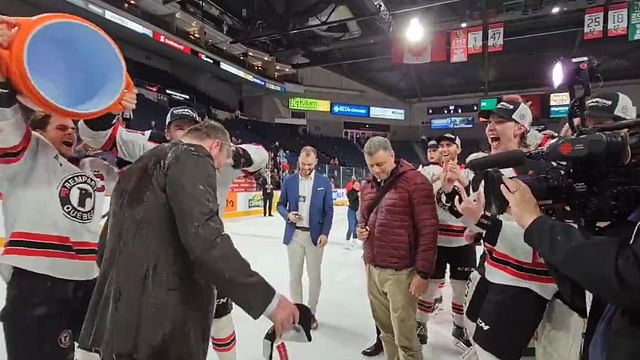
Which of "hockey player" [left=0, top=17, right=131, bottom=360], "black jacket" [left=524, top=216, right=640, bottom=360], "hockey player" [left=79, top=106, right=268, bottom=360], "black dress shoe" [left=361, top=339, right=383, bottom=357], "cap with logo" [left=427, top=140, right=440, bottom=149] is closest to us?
"black jacket" [left=524, top=216, right=640, bottom=360]

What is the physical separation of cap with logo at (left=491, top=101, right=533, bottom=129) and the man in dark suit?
1448 mm

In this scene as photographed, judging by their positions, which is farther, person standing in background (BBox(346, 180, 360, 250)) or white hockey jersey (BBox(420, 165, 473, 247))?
person standing in background (BBox(346, 180, 360, 250))

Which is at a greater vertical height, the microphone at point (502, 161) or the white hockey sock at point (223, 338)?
the microphone at point (502, 161)

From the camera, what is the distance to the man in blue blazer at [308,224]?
3.20 metres

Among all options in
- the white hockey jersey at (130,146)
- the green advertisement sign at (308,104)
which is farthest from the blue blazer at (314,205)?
the green advertisement sign at (308,104)

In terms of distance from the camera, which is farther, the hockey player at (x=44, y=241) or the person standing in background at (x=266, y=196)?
the person standing in background at (x=266, y=196)

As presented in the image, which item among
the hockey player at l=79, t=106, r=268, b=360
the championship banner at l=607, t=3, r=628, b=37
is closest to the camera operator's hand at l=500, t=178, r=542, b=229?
the hockey player at l=79, t=106, r=268, b=360

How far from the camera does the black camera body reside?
792 mm

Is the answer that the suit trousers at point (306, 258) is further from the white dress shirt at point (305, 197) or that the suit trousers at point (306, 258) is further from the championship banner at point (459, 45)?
the championship banner at point (459, 45)

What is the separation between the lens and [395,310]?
6.35 feet

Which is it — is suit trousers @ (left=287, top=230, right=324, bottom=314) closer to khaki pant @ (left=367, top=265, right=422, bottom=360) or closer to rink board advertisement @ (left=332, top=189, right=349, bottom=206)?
khaki pant @ (left=367, top=265, right=422, bottom=360)

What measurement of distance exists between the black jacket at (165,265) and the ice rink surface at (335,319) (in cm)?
167

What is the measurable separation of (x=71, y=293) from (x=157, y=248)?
2.24 ft

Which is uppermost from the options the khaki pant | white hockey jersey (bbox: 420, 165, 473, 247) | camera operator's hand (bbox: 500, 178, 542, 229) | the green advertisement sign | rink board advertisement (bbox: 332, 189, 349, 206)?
the green advertisement sign
